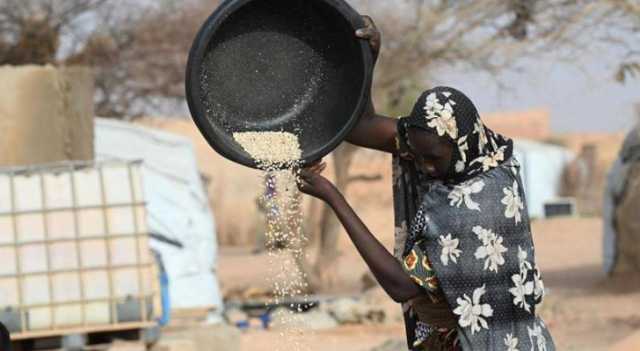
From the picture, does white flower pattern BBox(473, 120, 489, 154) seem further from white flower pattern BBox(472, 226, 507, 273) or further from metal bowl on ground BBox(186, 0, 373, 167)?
metal bowl on ground BBox(186, 0, 373, 167)

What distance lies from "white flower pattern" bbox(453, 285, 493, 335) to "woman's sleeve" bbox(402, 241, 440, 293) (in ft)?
0.25

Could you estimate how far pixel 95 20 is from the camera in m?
17.2

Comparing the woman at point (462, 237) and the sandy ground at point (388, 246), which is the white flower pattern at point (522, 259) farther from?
the sandy ground at point (388, 246)

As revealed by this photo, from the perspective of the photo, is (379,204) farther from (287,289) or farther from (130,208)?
(287,289)

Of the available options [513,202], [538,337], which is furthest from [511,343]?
[513,202]

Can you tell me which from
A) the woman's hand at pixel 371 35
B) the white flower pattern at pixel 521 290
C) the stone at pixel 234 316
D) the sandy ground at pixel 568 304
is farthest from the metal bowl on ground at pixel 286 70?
the stone at pixel 234 316

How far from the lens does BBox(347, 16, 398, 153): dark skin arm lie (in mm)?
3719

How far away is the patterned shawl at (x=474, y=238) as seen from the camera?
3.39 m

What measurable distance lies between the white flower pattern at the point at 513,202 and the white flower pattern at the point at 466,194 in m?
0.08

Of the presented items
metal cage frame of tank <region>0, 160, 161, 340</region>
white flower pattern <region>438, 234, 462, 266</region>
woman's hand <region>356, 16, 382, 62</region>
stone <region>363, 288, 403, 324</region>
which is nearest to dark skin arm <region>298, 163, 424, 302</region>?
white flower pattern <region>438, 234, 462, 266</region>

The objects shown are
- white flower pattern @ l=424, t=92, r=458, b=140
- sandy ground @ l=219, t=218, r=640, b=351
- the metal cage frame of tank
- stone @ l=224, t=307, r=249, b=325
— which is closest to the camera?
white flower pattern @ l=424, t=92, r=458, b=140

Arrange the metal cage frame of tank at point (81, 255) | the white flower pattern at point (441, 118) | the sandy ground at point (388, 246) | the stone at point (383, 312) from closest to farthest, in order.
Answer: the white flower pattern at point (441, 118) < the metal cage frame of tank at point (81, 255) < the sandy ground at point (388, 246) < the stone at point (383, 312)

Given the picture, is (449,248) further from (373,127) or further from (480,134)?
(373,127)

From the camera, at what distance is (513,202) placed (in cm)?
347
